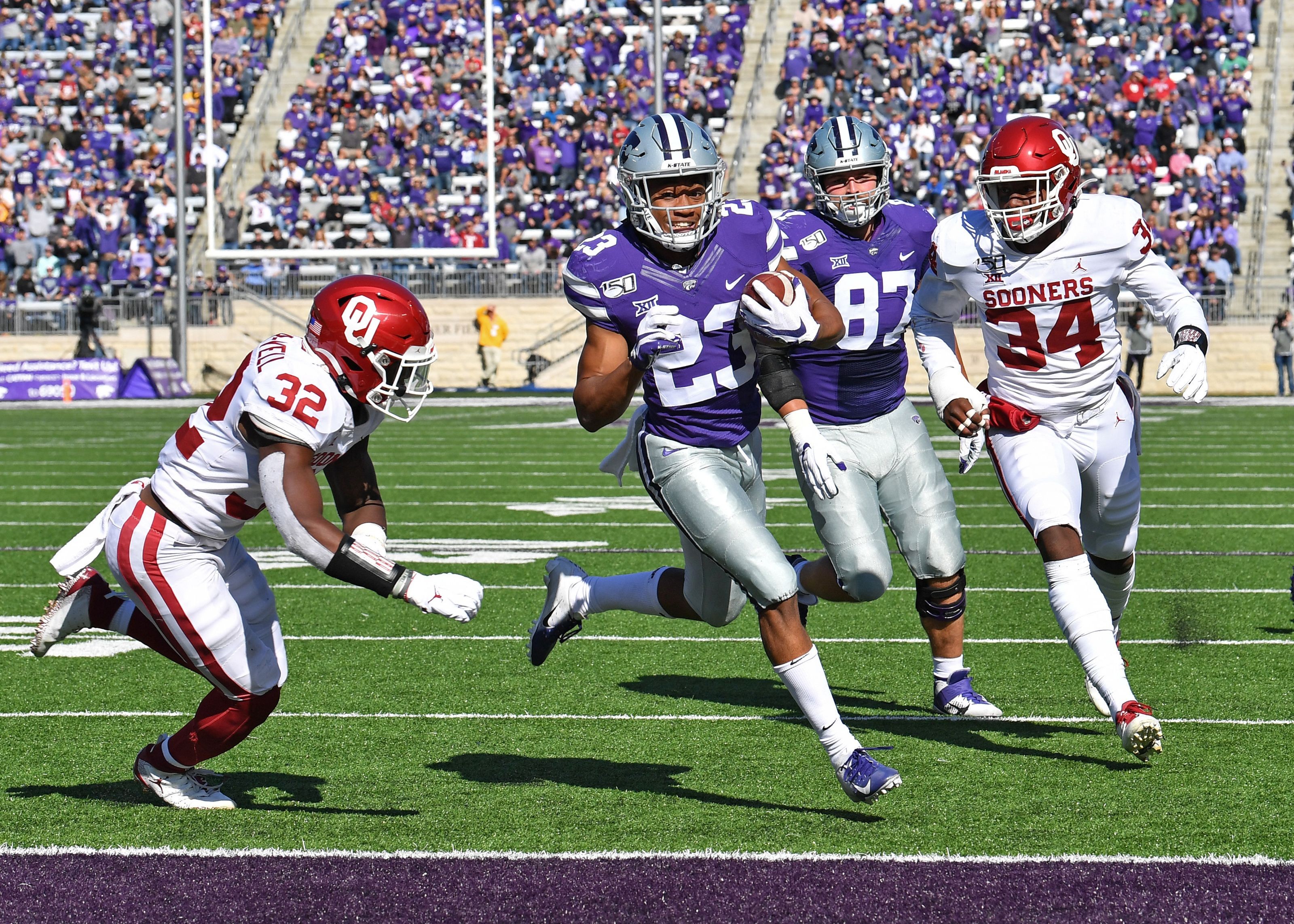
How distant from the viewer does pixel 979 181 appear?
5059 mm

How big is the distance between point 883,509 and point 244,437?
227cm

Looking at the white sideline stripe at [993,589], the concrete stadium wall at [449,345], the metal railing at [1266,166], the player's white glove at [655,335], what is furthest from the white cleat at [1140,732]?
the metal railing at [1266,166]

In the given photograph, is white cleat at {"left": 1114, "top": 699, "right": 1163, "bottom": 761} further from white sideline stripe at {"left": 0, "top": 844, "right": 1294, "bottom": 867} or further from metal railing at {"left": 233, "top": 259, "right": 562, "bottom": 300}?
metal railing at {"left": 233, "top": 259, "right": 562, "bottom": 300}

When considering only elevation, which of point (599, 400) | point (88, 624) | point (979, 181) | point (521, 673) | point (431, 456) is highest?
point (979, 181)

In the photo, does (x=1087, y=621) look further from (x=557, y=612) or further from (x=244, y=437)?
(x=244, y=437)

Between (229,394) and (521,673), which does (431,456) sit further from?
(229,394)

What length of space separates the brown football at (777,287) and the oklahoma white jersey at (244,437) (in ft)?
3.20

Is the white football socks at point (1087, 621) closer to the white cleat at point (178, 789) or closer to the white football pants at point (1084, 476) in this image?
the white football pants at point (1084, 476)

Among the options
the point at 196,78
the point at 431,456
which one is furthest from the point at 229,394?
the point at 196,78

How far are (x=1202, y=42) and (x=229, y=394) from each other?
78.1 ft

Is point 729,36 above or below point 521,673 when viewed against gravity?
above

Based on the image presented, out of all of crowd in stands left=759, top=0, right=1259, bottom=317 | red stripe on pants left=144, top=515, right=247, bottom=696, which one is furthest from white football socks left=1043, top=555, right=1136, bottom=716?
crowd in stands left=759, top=0, right=1259, bottom=317

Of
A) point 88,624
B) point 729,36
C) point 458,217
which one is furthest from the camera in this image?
point 729,36

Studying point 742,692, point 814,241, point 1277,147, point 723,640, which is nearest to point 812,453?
point 814,241
